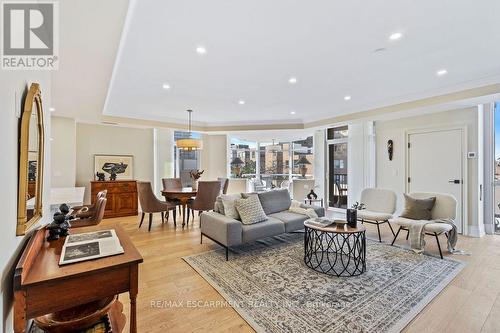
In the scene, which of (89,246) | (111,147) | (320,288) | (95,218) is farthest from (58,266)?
(111,147)

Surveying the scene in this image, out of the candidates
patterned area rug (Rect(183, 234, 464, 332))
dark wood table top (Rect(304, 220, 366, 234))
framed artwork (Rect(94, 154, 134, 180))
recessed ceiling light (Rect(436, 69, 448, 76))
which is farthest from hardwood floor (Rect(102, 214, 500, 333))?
framed artwork (Rect(94, 154, 134, 180))

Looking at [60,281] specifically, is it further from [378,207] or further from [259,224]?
[378,207]

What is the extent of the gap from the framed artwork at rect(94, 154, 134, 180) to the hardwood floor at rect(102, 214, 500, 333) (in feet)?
11.7

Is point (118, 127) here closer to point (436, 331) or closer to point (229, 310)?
point (229, 310)

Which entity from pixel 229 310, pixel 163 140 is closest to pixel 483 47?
pixel 229 310

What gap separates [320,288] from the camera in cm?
250

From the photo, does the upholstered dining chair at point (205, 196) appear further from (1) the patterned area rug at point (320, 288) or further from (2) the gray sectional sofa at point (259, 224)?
(1) the patterned area rug at point (320, 288)

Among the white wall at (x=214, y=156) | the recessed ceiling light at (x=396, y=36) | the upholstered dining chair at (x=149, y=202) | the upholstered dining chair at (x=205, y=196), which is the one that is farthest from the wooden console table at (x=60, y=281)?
the white wall at (x=214, y=156)

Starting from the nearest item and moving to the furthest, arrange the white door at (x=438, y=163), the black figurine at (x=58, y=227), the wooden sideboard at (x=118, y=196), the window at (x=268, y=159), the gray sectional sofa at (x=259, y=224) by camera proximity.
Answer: the black figurine at (x=58, y=227), the gray sectional sofa at (x=259, y=224), the white door at (x=438, y=163), the wooden sideboard at (x=118, y=196), the window at (x=268, y=159)

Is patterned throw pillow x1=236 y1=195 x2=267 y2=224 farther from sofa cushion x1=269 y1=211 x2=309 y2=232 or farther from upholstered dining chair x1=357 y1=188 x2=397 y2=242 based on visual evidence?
upholstered dining chair x1=357 y1=188 x2=397 y2=242

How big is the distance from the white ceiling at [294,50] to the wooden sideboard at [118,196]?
2.09m

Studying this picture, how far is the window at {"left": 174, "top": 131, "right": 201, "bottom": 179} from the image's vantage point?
7504mm

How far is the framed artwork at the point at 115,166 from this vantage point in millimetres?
6211

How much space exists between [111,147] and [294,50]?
5.60 m
